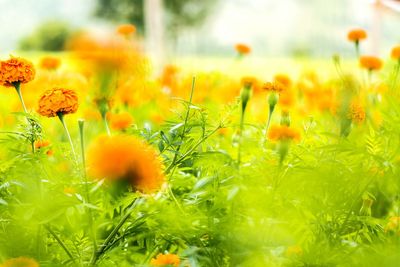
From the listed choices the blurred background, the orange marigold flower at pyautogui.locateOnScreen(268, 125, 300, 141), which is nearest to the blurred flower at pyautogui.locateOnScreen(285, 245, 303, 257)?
the orange marigold flower at pyautogui.locateOnScreen(268, 125, 300, 141)

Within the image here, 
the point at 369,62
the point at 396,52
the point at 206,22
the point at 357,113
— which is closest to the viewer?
the point at 357,113

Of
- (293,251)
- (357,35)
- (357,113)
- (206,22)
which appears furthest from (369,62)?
(206,22)

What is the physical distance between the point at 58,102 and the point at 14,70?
0.47 ft

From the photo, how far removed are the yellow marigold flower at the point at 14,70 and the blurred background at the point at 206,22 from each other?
1.50 feet

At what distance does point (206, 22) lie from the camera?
28.9 ft

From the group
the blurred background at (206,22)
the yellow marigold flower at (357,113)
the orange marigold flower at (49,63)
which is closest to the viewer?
the yellow marigold flower at (357,113)

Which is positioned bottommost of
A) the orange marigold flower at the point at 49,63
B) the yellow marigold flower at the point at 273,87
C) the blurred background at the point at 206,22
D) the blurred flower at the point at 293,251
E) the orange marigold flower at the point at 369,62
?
the blurred background at the point at 206,22

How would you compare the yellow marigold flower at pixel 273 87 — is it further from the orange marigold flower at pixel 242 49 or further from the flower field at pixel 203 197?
the orange marigold flower at pixel 242 49

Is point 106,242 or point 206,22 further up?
point 106,242

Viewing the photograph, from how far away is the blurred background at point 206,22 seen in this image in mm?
3451

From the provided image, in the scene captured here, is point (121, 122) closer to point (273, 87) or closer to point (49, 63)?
point (273, 87)

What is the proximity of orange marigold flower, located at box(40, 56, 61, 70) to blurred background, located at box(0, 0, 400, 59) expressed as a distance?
2.02 feet

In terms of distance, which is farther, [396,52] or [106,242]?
[396,52]

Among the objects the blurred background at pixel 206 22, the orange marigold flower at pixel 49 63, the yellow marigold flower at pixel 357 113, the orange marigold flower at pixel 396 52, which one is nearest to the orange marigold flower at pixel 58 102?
the yellow marigold flower at pixel 357 113
